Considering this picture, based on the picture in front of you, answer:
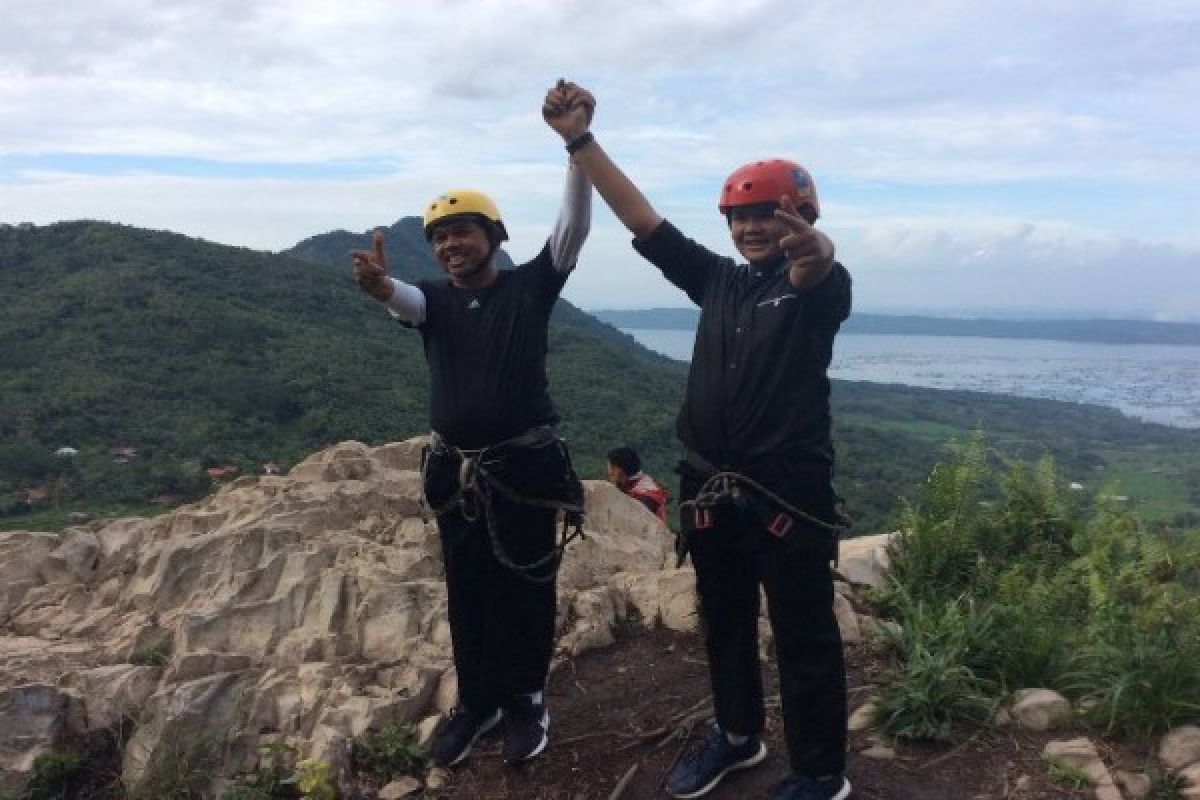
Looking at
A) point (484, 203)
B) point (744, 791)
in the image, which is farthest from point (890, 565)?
point (484, 203)

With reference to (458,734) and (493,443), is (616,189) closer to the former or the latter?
(493,443)

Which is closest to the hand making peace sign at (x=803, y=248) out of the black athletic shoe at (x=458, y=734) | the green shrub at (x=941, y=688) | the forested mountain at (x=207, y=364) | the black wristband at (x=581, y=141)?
the black wristband at (x=581, y=141)

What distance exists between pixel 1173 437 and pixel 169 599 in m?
91.1

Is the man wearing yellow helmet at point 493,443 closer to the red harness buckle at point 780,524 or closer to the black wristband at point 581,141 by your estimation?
the black wristband at point 581,141

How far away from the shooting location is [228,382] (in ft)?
127

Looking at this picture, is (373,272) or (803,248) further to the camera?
(373,272)

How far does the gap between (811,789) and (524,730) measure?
61.7 inches

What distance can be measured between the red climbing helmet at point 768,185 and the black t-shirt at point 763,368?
30 cm

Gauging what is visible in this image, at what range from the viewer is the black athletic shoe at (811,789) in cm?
435

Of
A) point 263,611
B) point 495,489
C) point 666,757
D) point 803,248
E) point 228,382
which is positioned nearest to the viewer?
point 803,248

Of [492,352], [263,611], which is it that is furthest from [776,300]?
[263,611]

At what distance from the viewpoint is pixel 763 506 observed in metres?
4.14

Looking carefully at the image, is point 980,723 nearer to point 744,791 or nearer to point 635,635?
point 744,791

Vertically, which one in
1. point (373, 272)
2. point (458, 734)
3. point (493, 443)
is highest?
point (373, 272)
